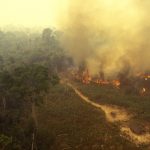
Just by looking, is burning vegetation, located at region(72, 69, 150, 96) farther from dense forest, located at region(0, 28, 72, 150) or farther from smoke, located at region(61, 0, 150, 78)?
dense forest, located at region(0, 28, 72, 150)

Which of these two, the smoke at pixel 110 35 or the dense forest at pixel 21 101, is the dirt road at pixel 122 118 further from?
the smoke at pixel 110 35

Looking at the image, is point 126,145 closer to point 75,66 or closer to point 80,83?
point 80,83

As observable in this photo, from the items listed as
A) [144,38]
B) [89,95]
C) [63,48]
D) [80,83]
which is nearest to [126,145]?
[89,95]

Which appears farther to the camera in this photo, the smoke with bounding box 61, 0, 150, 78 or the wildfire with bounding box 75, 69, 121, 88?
the smoke with bounding box 61, 0, 150, 78

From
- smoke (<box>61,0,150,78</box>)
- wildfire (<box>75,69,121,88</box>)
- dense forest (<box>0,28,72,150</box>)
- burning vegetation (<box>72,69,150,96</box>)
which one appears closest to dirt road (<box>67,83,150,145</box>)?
wildfire (<box>75,69,121,88</box>)

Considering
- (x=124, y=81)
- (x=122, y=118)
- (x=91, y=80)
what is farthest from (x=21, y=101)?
(x=124, y=81)

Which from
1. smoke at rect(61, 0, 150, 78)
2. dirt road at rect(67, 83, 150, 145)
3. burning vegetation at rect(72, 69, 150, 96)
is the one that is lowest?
dirt road at rect(67, 83, 150, 145)

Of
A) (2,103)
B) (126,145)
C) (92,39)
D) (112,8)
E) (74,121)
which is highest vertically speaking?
(112,8)

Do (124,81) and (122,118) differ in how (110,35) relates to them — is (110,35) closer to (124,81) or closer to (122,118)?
(124,81)
